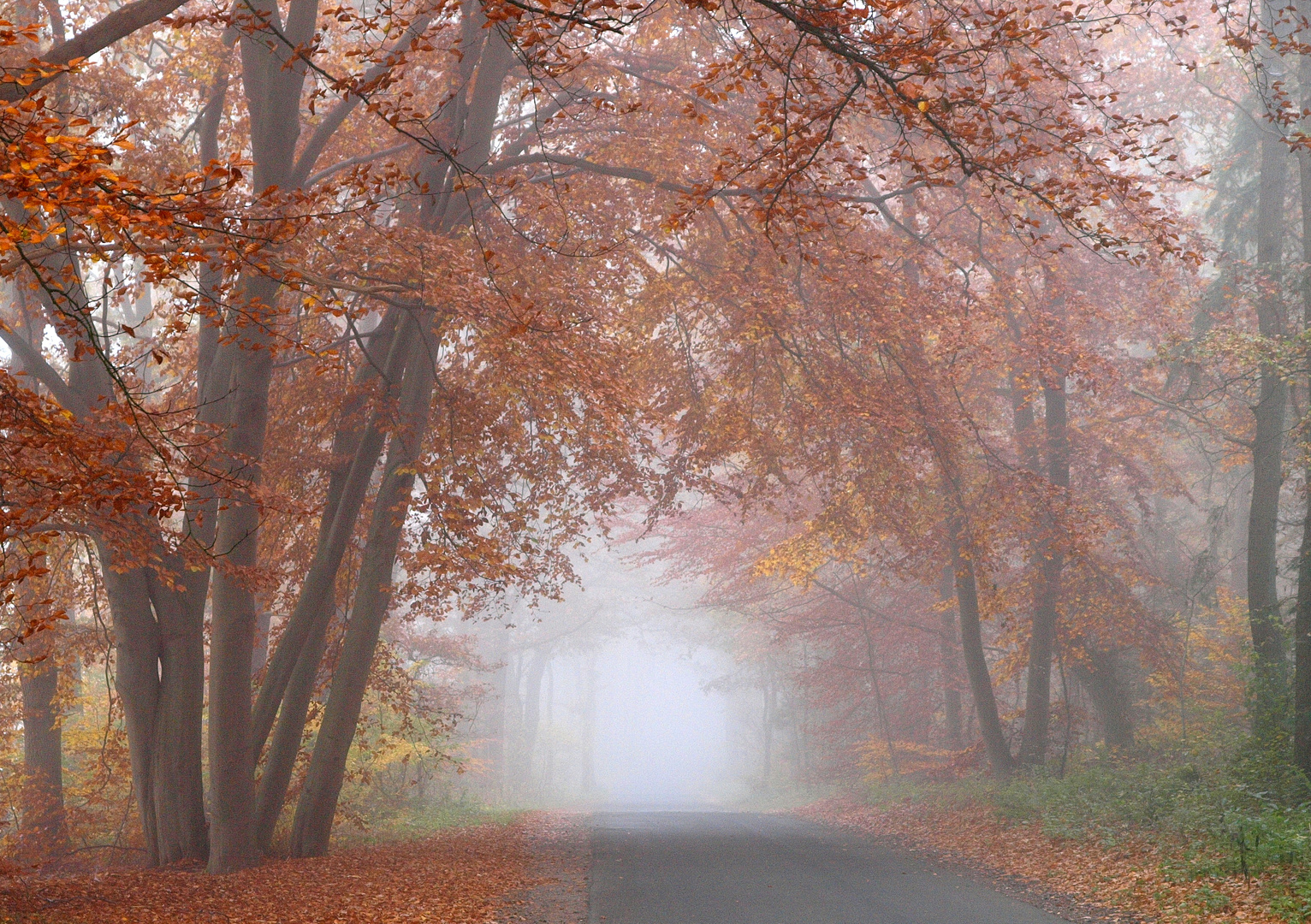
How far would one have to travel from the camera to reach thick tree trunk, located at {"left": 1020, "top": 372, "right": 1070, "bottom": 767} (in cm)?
1515

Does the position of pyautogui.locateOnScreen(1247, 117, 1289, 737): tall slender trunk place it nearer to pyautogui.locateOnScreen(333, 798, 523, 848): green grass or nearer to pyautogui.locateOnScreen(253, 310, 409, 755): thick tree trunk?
pyautogui.locateOnScreen(253, 310, 409, 755): thick tree trunk

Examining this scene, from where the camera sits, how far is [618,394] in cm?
883

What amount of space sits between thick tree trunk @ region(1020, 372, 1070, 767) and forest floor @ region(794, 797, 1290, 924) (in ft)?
6.01

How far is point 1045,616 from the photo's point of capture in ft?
50.6

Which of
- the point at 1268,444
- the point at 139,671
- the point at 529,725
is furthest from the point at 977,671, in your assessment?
the point at 529,725

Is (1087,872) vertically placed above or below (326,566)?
below

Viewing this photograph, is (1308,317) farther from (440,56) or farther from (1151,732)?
(440,56)

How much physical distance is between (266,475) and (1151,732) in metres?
14.1

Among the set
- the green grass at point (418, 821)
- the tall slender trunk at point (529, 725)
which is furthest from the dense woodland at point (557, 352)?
the tall slender trunk at point (529, 725)

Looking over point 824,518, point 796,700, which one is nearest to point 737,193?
point 824,518

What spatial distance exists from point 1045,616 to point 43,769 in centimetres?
1432

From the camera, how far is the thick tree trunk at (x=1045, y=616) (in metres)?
15.1

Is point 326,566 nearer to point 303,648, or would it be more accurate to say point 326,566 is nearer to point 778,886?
point 303,648

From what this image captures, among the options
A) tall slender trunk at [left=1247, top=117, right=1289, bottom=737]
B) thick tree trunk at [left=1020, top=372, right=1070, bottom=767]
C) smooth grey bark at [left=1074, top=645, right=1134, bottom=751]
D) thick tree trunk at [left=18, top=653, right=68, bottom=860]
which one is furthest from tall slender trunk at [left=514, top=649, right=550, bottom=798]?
tall slender trunk at [left=1247, top=117, right=1289, bottom=737]
